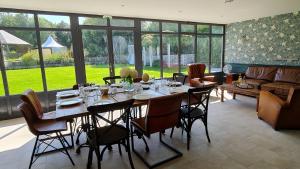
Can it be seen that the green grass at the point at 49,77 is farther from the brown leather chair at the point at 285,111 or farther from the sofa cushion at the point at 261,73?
the sofa cushion at the point at 261,73

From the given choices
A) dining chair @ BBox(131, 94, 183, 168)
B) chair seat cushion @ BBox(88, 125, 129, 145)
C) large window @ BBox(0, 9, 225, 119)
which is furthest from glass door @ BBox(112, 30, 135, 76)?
chair seat cushion @ BBox(88, 125, 129, 145)

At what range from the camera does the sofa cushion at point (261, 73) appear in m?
5.61

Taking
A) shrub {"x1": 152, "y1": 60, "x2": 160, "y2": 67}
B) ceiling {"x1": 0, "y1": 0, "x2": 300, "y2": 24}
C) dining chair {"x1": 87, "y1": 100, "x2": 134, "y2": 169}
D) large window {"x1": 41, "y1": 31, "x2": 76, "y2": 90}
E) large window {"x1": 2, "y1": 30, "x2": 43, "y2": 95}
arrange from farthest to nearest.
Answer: shrub {"x1": 152, "y1": 60, "x2": 160, "y2": 67} → large window {"x1": 41, "y1": 31, "x2": 76, "y2": 90} → large window {"x1": 2, "y1": 30, "x2": 43, "y2": 95} → ceiling {"x1": 0, "y1": 0, "x2": 300, "y2": 24} → dining chair {"x1": 87, "y1": 100, "x2": 134, "y2": 169}

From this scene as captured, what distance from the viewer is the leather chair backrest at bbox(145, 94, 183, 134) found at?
2.28 m

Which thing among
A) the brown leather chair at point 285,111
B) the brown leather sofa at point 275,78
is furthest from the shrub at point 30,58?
the brown leather sofa at point 275,78

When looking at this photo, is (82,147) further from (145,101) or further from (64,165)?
(145,101)

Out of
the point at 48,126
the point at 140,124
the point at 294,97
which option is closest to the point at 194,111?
the point at 140,124

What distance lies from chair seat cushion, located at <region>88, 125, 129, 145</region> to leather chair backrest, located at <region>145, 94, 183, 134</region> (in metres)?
0.31

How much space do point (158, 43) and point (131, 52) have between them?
105cm

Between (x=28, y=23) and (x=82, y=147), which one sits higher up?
(x=28, y=23)

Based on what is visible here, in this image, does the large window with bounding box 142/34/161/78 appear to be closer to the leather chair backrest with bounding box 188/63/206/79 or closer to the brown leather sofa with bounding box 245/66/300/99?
the leather chair backrest with bounding box 188/63/206/79

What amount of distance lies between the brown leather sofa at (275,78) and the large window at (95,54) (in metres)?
4.29

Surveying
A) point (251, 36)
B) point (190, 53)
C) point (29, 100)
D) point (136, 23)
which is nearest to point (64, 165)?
point (29, 100)

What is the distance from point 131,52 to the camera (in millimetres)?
5863
